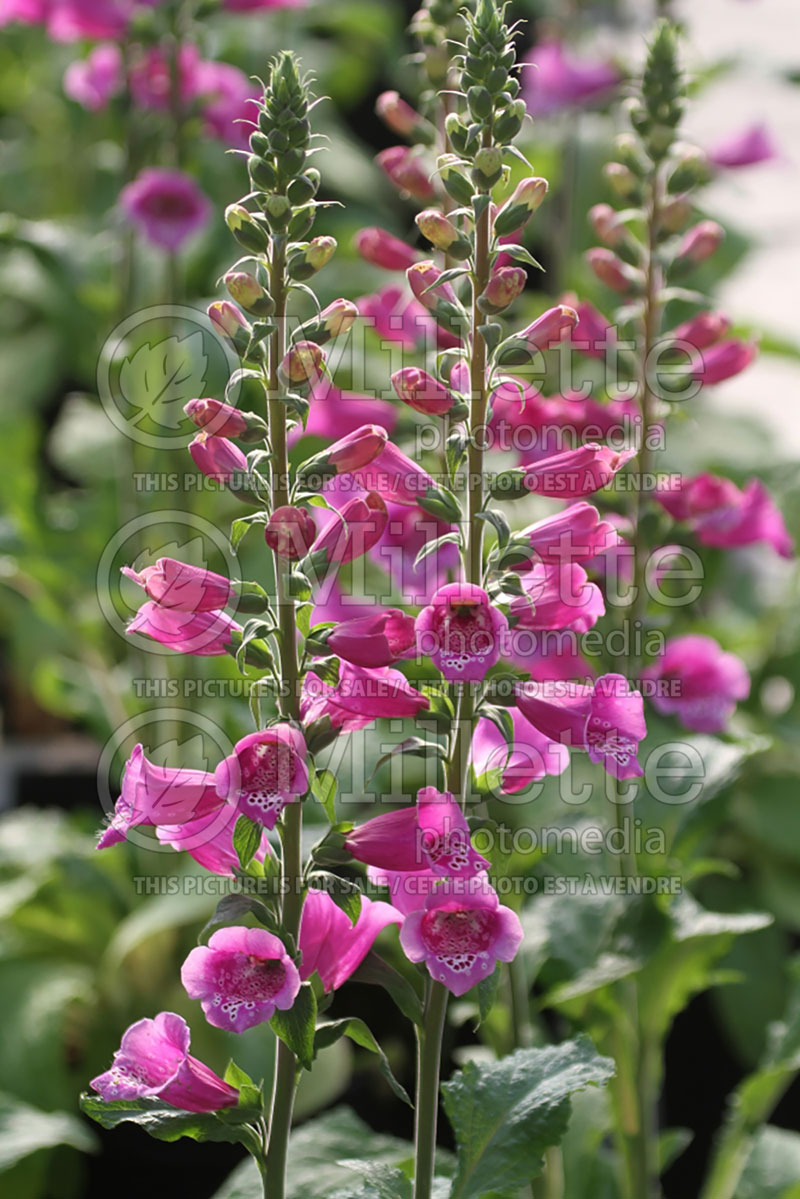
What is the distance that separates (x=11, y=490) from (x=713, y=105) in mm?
3299

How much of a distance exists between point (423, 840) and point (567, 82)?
1689mm

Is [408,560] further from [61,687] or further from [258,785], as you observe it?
[61,687]

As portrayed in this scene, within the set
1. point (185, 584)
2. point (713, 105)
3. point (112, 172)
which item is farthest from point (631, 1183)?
point (713, 105)

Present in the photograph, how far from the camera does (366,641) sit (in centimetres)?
61

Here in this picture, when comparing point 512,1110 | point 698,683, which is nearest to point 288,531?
point 512,1110

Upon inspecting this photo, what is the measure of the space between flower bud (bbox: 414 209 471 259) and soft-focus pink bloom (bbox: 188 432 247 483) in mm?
139

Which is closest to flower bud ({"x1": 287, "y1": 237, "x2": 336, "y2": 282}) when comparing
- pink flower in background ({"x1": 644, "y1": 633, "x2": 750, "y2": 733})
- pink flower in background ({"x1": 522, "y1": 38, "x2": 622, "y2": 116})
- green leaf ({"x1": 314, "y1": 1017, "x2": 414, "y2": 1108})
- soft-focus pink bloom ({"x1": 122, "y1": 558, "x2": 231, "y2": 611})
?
soft-focus pink bloom ({"x1": 122, "y1": 558, "x2": 231, "y2": 611})

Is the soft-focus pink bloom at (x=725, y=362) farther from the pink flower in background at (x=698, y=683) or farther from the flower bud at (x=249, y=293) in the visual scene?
the flower bud at (x=249, y=293)

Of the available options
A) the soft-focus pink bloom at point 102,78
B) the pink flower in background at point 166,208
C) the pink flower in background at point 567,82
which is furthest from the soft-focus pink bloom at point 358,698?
the pink flower in background at point 567,82

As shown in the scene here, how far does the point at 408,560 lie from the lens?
2.74 feet

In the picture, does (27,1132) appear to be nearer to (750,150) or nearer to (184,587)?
(184,587)

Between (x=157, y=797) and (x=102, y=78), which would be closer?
(x=157, y=797)

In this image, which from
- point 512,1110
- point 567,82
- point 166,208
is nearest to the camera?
point 512,1110

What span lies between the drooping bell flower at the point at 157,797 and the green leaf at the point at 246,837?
22 millimetres
